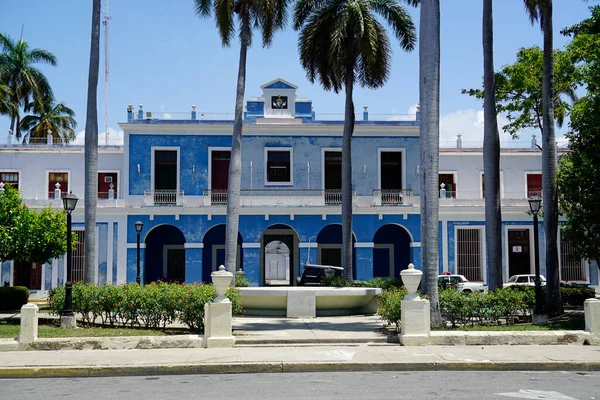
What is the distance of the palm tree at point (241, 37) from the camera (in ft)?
70.3

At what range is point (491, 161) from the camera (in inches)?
733

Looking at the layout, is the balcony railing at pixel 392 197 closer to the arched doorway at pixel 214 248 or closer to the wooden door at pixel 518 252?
the wooden door at pixel 518 252

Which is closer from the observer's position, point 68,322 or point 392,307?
point 392,307

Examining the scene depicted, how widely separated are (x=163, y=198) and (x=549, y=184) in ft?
58.2

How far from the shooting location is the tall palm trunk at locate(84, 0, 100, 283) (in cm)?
1795

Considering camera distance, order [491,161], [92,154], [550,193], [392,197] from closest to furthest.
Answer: [550,193] → [92,154] → [491,161] → [392,197]

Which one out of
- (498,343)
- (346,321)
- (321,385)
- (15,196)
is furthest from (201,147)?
(321,385)

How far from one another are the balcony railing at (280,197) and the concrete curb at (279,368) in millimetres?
18776

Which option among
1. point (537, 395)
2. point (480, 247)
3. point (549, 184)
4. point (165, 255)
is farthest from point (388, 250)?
point (537, 395)

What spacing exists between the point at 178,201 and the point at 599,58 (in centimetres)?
1825

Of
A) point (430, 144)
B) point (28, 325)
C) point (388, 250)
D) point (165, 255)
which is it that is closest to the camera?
point (28, 325)

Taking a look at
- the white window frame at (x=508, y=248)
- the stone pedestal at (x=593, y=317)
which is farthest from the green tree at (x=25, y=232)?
the white window frame at (x=508, y=248)

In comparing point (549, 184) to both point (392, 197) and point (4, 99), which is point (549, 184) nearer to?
point (392, 197)

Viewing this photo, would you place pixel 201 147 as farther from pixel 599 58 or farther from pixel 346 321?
pixel 599 58
